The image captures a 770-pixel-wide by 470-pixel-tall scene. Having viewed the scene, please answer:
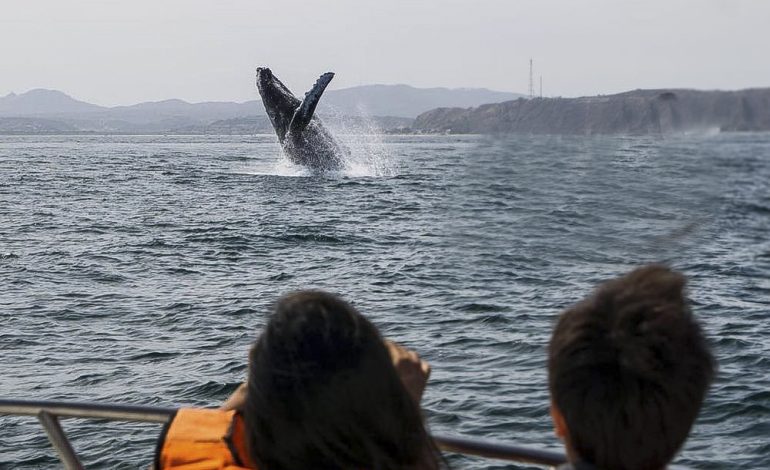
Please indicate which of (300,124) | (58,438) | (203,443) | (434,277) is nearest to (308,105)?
(300,124)

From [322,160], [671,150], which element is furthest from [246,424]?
[322,160]

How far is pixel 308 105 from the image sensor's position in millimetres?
34469

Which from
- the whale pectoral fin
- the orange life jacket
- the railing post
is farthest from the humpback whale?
the orange life jacket

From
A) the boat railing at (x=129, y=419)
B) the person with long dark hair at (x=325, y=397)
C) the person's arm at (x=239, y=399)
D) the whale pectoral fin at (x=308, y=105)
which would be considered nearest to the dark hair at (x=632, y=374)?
the person with long dark hair at (x=325, y=397)

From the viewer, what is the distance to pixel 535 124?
19.9ft

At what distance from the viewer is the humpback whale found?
3462cm

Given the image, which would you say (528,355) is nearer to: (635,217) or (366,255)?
(635,217)

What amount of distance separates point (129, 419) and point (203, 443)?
640 mm

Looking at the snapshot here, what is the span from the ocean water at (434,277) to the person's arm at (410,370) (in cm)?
58

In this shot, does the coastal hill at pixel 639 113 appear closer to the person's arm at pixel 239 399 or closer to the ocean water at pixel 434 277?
the ocean water at pixel 434 277

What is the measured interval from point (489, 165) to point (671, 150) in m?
3.85

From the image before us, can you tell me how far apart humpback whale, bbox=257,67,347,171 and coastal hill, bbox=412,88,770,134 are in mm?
26717

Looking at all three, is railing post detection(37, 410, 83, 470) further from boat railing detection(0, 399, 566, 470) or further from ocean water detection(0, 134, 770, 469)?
ocean water detection(0, 134, 770, 469)

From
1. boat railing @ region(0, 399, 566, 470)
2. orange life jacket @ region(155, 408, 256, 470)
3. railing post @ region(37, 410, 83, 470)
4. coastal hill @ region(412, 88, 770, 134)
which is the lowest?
railing post @ region(37, 410, 83, 470)
